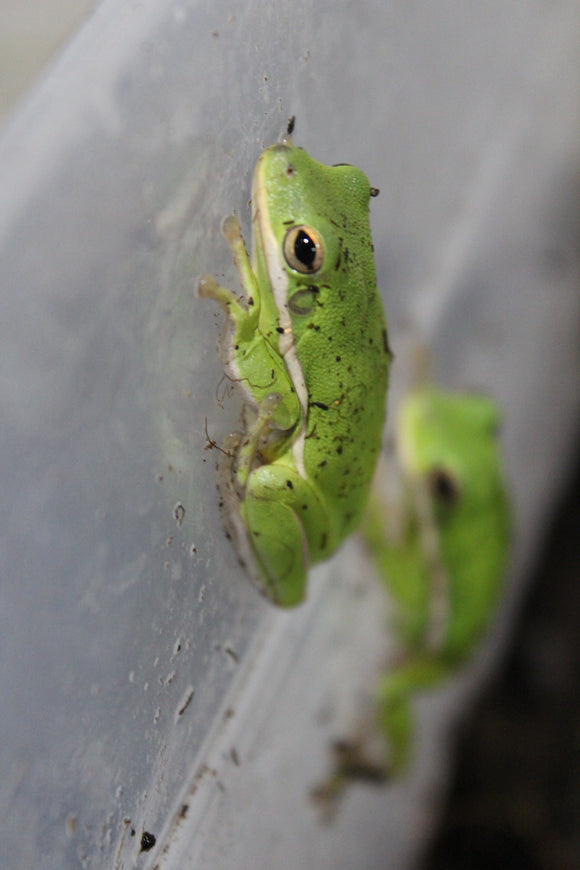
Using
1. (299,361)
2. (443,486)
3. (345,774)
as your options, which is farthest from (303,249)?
(345,774)

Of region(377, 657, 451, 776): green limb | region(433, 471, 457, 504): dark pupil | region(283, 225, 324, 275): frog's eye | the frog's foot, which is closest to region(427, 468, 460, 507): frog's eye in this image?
region(433, 471, 457, 504): dark pupil

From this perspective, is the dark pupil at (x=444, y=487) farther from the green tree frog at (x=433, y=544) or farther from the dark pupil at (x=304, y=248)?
the dark pupil at (x=304, y=248)

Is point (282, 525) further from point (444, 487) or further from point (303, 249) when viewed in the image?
point (444, 487)

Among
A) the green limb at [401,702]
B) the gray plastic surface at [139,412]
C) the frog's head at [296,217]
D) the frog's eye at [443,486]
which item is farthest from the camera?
the green limb at [401,702]

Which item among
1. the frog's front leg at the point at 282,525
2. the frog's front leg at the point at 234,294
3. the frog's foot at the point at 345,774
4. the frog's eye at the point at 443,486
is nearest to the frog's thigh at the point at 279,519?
the frog's front leg at the point at 282,525

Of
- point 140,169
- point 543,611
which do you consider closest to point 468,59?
point 140,169

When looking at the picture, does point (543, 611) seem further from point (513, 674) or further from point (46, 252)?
point (46, 252)
